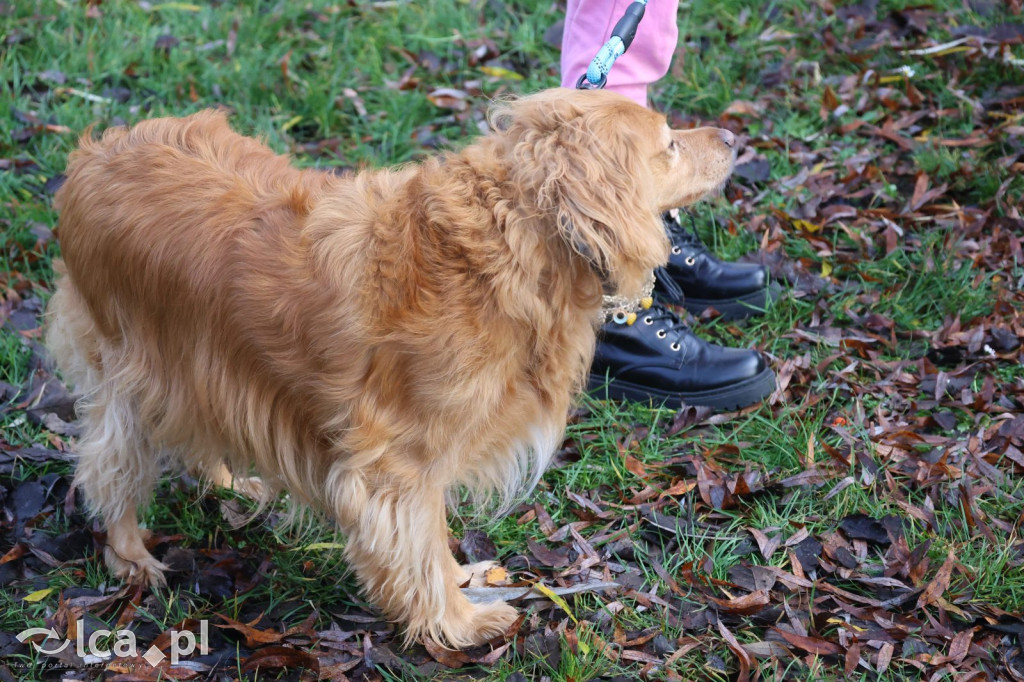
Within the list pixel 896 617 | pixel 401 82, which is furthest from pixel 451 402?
pixel 401 82

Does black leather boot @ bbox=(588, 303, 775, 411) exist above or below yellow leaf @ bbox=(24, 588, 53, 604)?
above

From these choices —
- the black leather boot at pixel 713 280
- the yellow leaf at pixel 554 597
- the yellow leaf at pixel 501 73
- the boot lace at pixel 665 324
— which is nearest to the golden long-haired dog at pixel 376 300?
the yellow leaf at pixel 554 597

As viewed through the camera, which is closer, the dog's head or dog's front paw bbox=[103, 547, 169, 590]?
the dog's head

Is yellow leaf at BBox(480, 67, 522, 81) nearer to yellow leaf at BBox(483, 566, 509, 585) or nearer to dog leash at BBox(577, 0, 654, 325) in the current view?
dog leash at BBox(577, 0, 654, 325)

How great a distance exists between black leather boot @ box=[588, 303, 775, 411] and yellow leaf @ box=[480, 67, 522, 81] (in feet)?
6.81

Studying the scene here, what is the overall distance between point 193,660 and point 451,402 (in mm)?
1139

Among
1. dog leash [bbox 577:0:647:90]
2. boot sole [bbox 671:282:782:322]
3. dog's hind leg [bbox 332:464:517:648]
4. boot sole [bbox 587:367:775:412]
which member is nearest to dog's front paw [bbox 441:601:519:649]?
dog's hind leg [bbox 332:464:517:648]

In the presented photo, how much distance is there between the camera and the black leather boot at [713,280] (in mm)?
3854

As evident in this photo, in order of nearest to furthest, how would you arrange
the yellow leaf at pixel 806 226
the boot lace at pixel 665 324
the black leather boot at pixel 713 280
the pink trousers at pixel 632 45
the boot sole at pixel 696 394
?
the pink trousers at pixel 632 45 → the boot sole at pixel 696 394 → the boot lace at pixel 665 324 → the black leather boot at pixel 713 280 → the yellow leaf at pixel 806 226

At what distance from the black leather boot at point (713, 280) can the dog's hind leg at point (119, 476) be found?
6.97 ft

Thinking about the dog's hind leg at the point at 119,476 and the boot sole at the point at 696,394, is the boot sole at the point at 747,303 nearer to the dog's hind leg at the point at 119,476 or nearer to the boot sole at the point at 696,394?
the boot sole at the point at 696,394

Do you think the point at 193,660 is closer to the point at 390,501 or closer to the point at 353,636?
the point at 353,636

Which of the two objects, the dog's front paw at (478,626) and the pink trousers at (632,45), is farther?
the pink trousers at (632,45)

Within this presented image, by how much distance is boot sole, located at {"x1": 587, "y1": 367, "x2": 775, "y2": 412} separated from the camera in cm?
345
